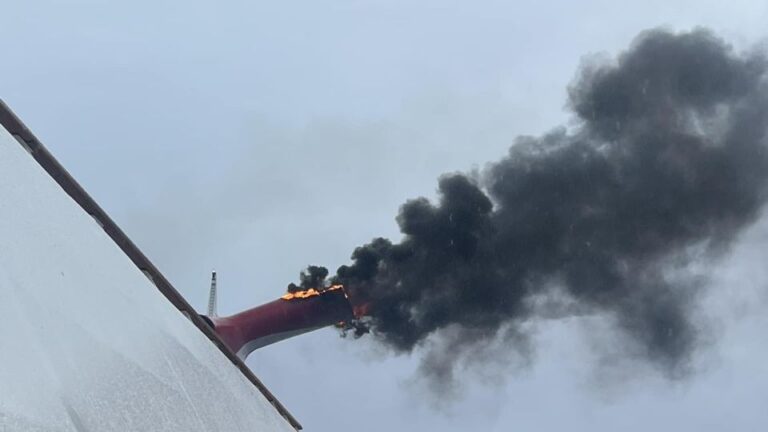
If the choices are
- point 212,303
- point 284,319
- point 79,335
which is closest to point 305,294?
point 284,319

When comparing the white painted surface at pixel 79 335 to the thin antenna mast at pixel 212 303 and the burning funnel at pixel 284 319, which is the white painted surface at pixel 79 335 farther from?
the thin antenna mast at pixel 212 303

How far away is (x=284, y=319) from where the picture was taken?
97.4 feet

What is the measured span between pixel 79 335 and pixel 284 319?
2321 centimetres

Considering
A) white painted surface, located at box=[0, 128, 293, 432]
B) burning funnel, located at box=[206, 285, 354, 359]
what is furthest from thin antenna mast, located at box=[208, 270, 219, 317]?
white painted surface, located at box=[0, 128, 293, 432]

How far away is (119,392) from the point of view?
21.9ft

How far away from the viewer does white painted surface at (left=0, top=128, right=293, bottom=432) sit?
551 cm

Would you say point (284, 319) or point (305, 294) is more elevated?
point (305, 294)

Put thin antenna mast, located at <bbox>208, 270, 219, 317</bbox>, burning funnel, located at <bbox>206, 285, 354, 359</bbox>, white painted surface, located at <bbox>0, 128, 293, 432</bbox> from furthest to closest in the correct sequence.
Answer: thin antenna mast, located at <bbox>208, 270, 219, 317</bbox> → burning funnel, located at <bbox>206, 285, 354, 359</bbox> → white painted surface, located at <bbox>0, 128, 293, 432</bbox>

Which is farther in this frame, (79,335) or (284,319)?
(284,319)

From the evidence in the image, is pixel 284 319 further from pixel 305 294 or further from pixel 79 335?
pixel 79 335

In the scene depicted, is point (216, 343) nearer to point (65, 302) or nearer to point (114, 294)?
point (114, 294)

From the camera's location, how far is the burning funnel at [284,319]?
29.6 m

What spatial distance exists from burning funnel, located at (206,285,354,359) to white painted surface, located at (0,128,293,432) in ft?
61.8

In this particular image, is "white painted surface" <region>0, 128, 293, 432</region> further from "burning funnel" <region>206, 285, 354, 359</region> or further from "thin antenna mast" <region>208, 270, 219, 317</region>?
"thin antenna mast" <region>208, 270, 219, 317</region>
